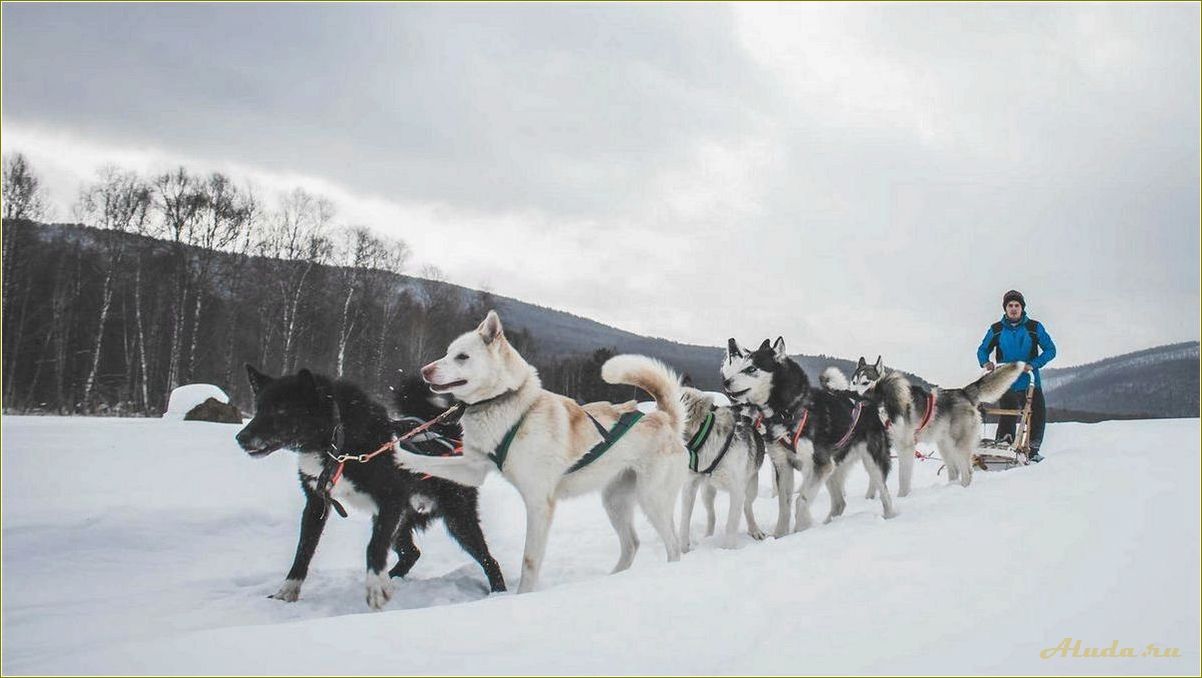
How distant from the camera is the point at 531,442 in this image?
4.02 metres

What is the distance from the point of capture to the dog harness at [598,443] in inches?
158

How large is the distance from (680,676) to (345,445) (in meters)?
3.14

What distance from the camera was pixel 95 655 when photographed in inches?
70.1

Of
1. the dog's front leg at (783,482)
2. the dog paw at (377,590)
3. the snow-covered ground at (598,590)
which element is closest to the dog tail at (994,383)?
the snow-covered ground at (598,590)

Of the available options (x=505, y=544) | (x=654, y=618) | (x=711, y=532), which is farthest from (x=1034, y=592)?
(x=505, y=544)

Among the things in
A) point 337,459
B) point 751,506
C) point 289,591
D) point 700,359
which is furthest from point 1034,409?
point 700,359

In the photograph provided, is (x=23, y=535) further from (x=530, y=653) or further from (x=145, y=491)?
(x=530, y=653)

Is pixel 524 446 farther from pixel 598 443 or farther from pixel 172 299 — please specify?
pixel 172 299

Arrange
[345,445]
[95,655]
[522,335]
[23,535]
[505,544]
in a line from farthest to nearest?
[522,335] < [505,544] < [23,535] < [345,445] < [95,655]

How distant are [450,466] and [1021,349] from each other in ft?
25.1

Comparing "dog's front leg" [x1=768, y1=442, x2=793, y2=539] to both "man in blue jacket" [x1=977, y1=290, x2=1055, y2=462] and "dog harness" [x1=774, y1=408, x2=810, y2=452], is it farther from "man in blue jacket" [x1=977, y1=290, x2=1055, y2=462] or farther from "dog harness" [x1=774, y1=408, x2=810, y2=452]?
"man in blue jacket" [x1=977, y1=290, x2=1055, y2=462]

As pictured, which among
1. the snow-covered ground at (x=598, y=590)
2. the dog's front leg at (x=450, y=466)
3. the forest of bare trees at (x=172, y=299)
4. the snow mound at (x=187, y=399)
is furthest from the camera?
the forest of bare trees at (x=172, y=299)

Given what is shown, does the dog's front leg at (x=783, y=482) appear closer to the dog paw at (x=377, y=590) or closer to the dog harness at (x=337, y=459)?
the dog harness at (x=337, y=459)

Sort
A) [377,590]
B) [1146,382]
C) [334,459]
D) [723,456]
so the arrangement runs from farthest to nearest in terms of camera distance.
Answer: [1146,382] → [723,456] → [334,459] → [377,590]
